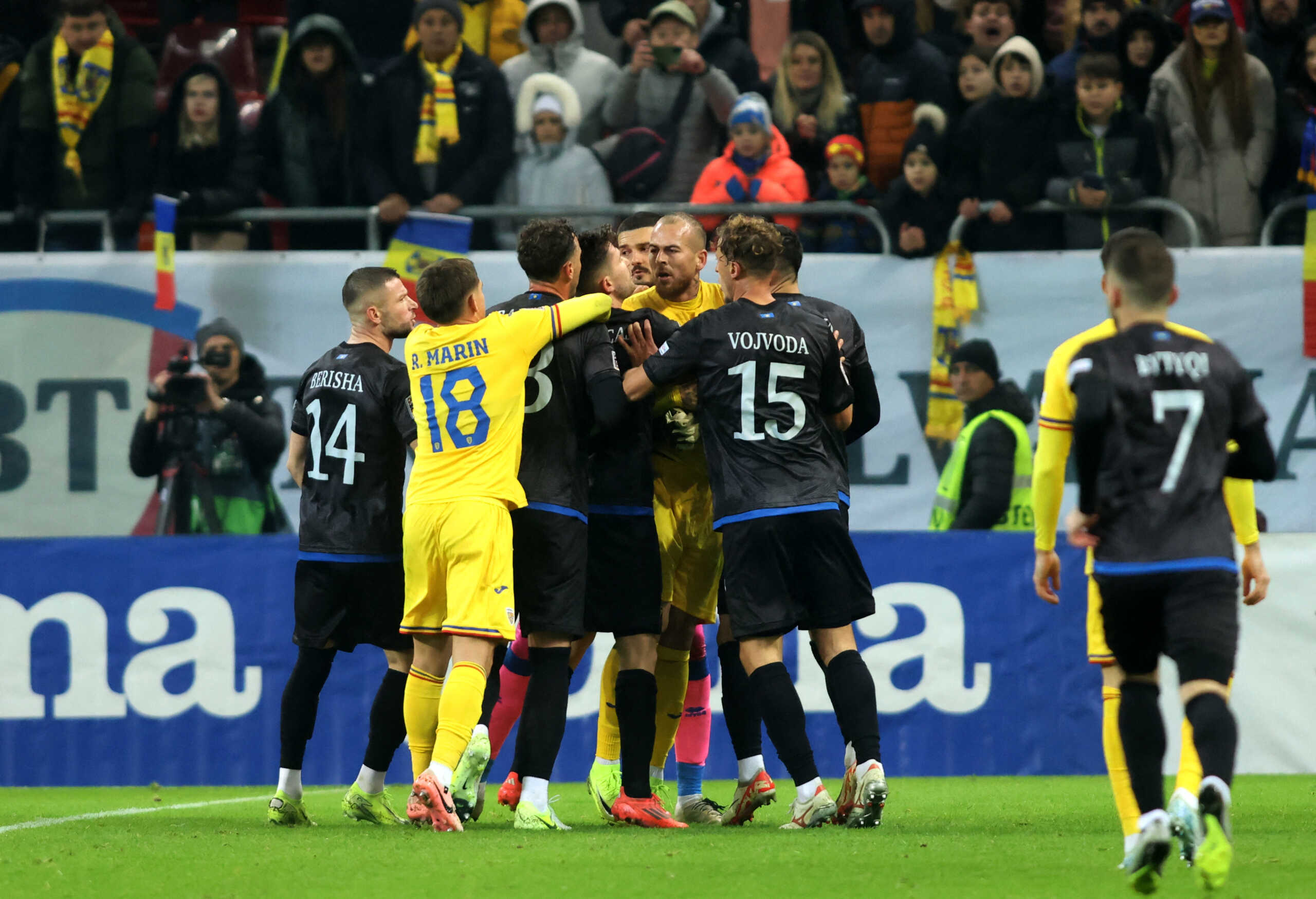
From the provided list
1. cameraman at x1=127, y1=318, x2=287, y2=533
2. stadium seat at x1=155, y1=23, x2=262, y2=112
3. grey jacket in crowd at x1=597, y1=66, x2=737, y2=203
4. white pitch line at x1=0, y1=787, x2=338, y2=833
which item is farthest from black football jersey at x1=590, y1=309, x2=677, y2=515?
stadium seat at x1=155, y1=23, x2=262, y2=112

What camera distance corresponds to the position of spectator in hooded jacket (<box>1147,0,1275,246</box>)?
11438 mm

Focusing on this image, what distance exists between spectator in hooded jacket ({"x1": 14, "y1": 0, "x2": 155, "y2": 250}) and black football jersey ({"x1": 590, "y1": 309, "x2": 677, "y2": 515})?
6424 millimetres

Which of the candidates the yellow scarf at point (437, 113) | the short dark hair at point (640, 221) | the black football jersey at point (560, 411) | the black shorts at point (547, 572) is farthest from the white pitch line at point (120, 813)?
the yellow scarf at point (437, 113)

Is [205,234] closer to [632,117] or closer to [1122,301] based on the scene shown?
[632,117]

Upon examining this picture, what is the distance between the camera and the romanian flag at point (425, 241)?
463 inches

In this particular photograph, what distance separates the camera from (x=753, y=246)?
20.8ft

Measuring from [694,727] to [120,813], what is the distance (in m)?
2.67

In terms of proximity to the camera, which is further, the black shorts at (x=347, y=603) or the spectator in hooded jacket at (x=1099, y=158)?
the spectator in hooded jacket at (x=1099, y=158)

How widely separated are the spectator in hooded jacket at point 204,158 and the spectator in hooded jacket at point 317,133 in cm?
21

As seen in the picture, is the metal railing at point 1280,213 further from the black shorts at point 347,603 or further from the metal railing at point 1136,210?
the black shorts at point 347,603

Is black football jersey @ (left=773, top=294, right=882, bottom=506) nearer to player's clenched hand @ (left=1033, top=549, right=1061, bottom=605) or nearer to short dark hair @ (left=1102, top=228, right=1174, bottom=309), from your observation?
player's clenched hand @ (left=1033, top=549, right=1061, bottom=605)

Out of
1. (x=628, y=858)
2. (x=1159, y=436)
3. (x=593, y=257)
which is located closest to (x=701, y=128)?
(x=593, y=257)

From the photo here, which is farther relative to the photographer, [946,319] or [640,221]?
[946,319]

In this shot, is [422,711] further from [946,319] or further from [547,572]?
[946,319]
